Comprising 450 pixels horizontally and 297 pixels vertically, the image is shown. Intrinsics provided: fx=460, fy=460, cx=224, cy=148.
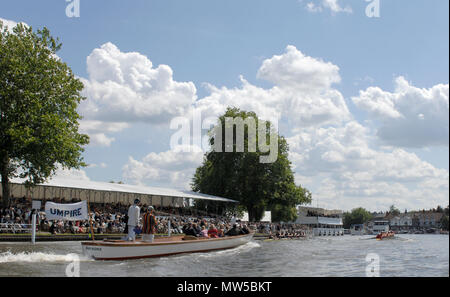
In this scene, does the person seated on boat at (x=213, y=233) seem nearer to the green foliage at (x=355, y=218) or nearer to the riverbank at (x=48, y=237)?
the riverbank at (x=48, y=237)

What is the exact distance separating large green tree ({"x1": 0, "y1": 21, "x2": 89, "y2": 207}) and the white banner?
7.09m

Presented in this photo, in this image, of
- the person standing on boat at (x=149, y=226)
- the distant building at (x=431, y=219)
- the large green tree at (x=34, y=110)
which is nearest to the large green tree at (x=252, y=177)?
the distant building at (x=431, y=219)

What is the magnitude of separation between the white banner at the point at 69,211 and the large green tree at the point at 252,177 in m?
37.0

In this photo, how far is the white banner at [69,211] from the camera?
949 inches

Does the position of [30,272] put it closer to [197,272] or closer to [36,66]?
[197,272]

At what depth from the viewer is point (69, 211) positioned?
24.2 meters

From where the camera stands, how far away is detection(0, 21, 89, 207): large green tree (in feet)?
101

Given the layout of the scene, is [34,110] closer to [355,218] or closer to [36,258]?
[36,258]

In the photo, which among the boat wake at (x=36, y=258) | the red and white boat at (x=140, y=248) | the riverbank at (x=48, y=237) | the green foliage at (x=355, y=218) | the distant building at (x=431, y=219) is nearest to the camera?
the boat wake at (x=36, y=258)

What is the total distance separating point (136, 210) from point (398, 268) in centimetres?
1067

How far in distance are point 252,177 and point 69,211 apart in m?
37.7
